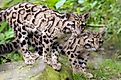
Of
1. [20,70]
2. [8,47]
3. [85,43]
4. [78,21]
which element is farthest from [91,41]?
[20,70]

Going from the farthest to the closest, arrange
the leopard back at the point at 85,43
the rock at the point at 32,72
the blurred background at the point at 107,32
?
the blurred background at the point at 107,32 → the leopard back at the point at 85,43 → the rock at the point at 32,72

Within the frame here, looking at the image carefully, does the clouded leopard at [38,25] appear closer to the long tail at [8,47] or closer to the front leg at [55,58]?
the long tail at [8,47]

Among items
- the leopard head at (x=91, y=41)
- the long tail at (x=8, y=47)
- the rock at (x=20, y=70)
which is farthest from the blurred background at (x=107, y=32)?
the rock at (x=20, y=70)

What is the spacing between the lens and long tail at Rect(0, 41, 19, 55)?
6.28 meters

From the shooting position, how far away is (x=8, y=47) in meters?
6.34

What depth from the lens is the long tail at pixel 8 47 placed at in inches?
247

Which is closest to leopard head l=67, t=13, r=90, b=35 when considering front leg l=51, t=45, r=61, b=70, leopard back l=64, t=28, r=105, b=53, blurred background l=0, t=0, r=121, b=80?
front leg l=51, t=45, r=61, b=70

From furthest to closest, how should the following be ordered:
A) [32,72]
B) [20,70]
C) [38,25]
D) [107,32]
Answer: [107,32]
[38,25]
[20,70]
[32,72]

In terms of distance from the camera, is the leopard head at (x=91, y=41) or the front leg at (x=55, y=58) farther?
the leopard head at (x=91, y=41)

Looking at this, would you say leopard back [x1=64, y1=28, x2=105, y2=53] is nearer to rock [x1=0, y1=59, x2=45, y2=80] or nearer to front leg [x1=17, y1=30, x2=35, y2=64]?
front leg [x1=17, y1=30, x2=35, y2=64]

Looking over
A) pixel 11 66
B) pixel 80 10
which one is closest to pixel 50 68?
pixel 11 66

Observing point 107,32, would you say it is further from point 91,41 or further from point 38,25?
point 38,25

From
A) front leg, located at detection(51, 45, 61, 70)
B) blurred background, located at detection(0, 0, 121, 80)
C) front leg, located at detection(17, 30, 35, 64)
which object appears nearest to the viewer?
front leg, located at detection(51, 45, 61, 70)

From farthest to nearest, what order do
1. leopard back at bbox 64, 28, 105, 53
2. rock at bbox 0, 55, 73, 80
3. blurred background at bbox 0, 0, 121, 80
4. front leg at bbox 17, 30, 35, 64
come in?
blurred background at bbox 0, 0, 121, 80
leopard back at bbox 64, 28, 105, 53
front leg at bbox 17, 30, 35, 64
rock at bbox 0, 55, 73, 80
